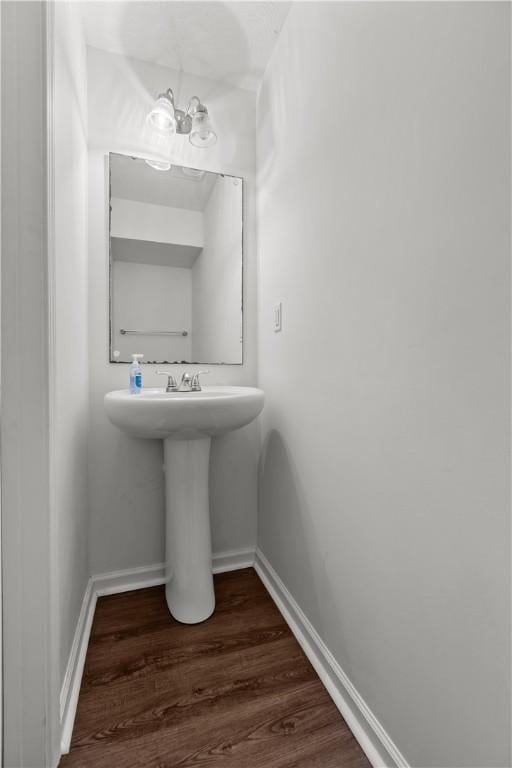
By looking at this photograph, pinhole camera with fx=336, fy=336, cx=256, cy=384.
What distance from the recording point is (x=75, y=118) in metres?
1.17

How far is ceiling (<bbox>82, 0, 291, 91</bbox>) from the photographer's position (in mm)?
1271

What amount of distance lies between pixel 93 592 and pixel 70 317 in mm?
1151

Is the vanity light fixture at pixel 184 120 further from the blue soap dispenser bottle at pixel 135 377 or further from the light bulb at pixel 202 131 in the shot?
the blue soap dispenser bottle at pixel 135 377

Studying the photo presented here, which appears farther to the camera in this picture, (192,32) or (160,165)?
(160,165)

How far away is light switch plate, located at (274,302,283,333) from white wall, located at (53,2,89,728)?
0.76 m

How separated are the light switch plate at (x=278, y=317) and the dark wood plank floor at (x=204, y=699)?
1144 millimetres

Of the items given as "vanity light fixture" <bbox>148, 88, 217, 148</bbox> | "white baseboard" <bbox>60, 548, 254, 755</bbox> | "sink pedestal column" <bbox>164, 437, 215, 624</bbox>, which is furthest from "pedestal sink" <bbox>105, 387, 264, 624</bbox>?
"vanity light fixture" <bbox>148, 88, 217, 148</bbox>

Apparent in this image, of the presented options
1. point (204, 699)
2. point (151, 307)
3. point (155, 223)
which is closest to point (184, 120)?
point (155, 223)

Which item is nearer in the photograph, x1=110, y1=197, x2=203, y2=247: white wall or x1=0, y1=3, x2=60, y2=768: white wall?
x1=0, y1=3, x2=60, y2=768: white wall

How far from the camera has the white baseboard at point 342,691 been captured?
800mm

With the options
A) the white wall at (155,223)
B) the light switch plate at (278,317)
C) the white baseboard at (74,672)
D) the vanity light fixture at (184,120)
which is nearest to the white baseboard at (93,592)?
the white baseboard at (74,672)

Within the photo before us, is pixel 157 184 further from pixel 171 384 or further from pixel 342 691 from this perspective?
pixel 342 691

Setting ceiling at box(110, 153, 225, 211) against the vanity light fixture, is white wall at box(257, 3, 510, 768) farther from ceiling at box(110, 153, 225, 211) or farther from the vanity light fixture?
ceiling at box(110, 153, 225, 211)

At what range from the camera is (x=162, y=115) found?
4.50 ft
